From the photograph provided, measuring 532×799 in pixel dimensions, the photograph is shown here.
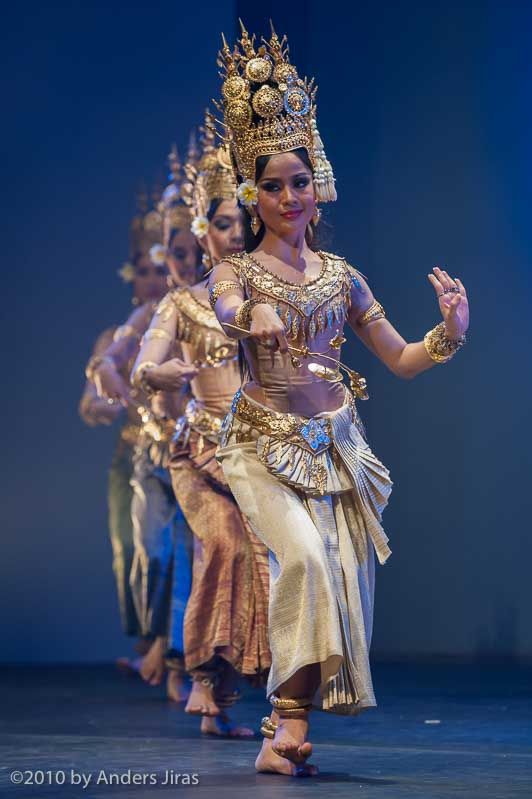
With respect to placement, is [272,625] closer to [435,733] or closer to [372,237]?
[435,733]

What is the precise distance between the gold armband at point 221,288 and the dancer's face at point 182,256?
219 centimetres

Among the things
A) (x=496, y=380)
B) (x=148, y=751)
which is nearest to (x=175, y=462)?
(x=148, y=751)

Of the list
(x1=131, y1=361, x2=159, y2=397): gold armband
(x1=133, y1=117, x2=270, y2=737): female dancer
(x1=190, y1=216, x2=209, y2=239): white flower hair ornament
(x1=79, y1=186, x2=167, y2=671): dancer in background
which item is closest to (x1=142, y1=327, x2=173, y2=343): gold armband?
(x1=133, y1=117, x2=270, y2=737): female dancer

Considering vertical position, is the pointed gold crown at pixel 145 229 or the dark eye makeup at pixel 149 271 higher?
the pointed gold crown at pixel 145 229

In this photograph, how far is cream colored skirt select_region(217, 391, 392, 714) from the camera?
370 centimetres

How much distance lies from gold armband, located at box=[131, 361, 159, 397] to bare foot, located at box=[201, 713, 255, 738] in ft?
3.42

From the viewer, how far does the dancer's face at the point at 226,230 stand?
527 centimetres

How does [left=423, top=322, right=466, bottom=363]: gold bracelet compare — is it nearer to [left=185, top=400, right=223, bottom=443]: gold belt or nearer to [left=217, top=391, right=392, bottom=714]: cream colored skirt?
[left=217, top=391, right=392, bottom=714]: cream colored skirt

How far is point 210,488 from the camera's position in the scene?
5.03m

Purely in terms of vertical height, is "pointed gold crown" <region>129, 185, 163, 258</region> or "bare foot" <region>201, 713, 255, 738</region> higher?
"pointed gold crown" <region>129, 185, 163, 258</region>

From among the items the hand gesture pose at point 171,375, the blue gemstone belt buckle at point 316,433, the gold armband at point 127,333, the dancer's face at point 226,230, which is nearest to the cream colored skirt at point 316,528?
the blue gemstone belt buckle at point 316,433

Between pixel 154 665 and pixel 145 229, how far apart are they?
2054 mm

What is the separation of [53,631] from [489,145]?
319 cm

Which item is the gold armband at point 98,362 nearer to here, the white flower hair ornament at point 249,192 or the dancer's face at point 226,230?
the dancer's face at point 226,230
